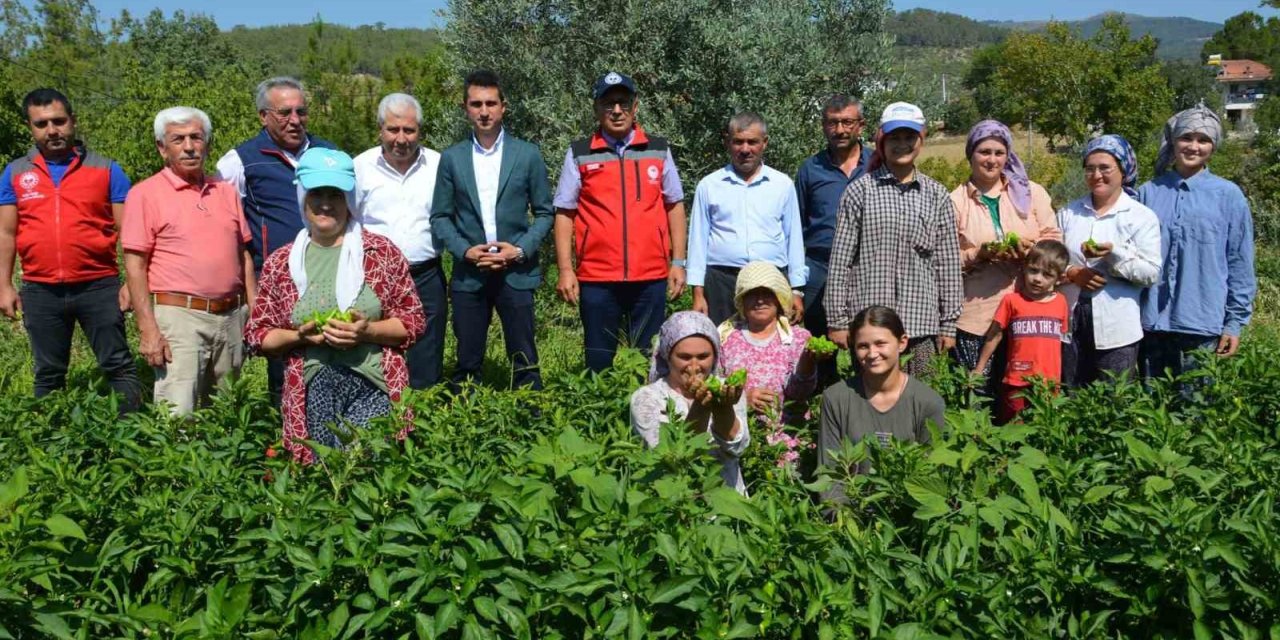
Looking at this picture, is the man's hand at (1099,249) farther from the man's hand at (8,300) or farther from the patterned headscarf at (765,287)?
the man's hand at (8,300)

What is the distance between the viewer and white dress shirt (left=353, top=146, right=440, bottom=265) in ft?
16.7

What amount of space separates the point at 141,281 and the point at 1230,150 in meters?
27.6

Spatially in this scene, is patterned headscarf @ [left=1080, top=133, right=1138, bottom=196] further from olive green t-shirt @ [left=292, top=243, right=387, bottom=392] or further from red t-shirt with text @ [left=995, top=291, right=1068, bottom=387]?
olive green t-shirt @ [left=292, top=243, right=387, bottom=392]

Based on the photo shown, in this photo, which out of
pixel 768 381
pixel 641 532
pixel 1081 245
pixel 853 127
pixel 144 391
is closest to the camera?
pixel 641 532

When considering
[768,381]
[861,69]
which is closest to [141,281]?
[768,381]

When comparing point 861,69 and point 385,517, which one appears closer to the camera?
point 385,517

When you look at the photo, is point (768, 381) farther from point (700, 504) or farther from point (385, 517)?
point (385, 517)

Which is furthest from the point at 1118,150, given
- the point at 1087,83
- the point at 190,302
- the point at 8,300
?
the point at 1087,83

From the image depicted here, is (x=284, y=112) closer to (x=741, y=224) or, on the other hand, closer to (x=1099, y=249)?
(x=741, y=224)

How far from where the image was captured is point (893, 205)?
15.1 ft

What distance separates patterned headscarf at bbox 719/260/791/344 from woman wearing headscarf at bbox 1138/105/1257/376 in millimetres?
1781

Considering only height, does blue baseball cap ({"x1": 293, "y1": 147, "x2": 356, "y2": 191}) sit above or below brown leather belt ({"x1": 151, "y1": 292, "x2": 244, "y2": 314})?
above

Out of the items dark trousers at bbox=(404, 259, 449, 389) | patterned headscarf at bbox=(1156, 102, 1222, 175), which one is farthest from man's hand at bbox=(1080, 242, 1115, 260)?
dark trousers at bbox=(404, 259, 449, 389)

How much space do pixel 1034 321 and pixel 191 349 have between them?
3.83 metres
